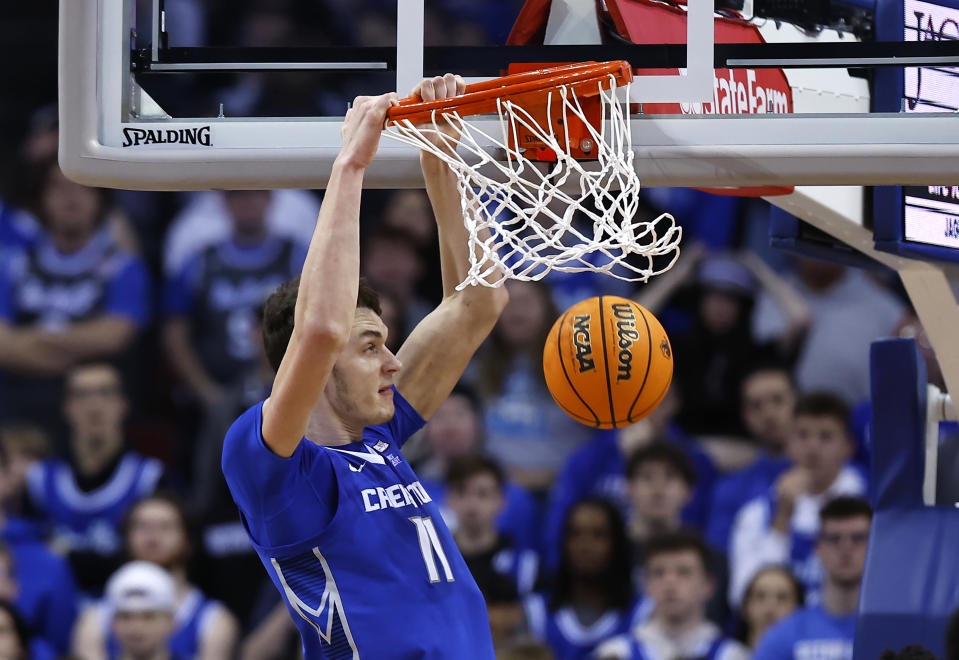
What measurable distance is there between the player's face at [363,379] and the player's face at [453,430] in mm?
3693

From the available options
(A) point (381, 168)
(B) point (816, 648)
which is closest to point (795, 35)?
(A) point (381, 168)

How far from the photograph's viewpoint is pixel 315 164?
334 cm

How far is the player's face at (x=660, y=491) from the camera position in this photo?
673 cm

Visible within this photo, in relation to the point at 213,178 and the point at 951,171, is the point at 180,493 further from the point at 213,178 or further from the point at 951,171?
the point at 951,171

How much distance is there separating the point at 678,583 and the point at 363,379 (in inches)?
124

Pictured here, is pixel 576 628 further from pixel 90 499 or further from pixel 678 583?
pixel 90 499

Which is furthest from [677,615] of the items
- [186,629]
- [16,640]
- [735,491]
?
[16,640]

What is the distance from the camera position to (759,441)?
22.9ft

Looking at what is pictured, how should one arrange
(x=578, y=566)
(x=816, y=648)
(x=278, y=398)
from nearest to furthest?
(x=278, y=398)
(x=816, y=648)
(x=578, y=566)

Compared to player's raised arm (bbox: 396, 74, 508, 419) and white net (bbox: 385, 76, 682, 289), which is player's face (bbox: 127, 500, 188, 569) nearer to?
player's raised arm (bbox: 396, 74, 508, 419)

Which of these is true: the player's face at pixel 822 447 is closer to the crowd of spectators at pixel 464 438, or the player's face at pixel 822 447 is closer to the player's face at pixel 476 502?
the crowd of spectators at pixel 464 438

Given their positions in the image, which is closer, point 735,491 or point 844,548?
point 844,548

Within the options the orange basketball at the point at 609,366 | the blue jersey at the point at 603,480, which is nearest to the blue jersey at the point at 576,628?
the blue jersey at the point at 603,480

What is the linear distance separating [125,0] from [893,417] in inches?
109
